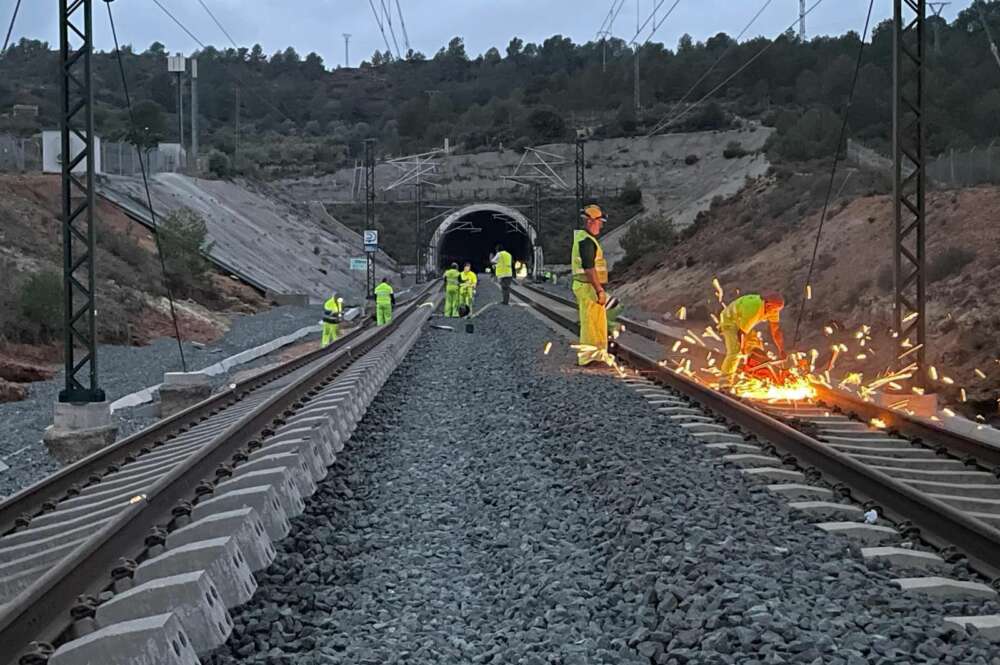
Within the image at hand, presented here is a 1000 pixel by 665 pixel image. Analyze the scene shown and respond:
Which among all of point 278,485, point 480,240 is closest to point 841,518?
point 278,485

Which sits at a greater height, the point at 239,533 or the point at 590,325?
the point at 590,325

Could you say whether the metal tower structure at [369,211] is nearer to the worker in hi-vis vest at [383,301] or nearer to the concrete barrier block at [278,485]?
the worker in hi-vis vest at [383,301]

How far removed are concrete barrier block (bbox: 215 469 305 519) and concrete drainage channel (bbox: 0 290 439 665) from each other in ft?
0.04

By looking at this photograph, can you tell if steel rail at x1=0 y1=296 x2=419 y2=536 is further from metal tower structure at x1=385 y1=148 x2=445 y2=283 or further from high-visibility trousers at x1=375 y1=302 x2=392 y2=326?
metal tower structure at x1=385 y1=148 x2=445 y2=283

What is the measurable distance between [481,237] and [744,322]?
100 meters

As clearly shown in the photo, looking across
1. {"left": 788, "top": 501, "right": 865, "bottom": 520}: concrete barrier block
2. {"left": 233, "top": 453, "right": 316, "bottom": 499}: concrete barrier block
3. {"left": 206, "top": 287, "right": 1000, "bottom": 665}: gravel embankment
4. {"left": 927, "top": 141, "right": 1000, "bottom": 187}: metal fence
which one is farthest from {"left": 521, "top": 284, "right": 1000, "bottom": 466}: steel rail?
{"left": 927, "top": 141, "right": 1000, "bottom": 187}: metal fence

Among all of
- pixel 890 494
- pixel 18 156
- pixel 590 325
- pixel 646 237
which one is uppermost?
pixel 18 156

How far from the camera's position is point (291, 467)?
7707mm

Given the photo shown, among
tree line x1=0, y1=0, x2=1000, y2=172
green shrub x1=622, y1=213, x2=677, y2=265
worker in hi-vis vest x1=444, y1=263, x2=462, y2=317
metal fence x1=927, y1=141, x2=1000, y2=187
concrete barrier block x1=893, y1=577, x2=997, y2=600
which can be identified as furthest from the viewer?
tree line x1=0, y1=0, x2=1000, y2=172

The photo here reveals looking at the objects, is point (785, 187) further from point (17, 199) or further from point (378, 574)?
point (378, 574)

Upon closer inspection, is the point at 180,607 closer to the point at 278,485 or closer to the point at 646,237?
the point at 278,485

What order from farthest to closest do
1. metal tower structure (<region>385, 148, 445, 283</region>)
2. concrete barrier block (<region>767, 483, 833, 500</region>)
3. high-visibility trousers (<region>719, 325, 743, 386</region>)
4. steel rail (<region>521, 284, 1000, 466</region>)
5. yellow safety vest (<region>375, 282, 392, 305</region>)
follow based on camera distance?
metal tower structure (<region>385, 148, 445, 283</region>)
yellow safety vest (<region>375, 282, 392, 305</region>)
high-visibility trousers (<region>719, 325, 743, 386</region>)
steel rail (<region>521, 284, 1000, 466</region>)
concrete barrier block (<region>767, 483, 833, 500</region>)

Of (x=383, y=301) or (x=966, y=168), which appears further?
(x=966, y=168)

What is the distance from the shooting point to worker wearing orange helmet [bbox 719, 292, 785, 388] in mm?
12992
